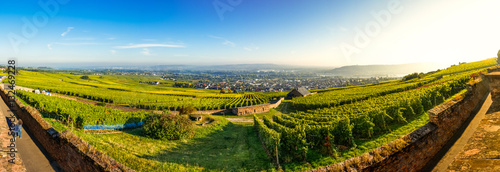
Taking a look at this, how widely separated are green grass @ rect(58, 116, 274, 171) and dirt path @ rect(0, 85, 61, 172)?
2.24 m

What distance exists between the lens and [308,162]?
11.2 meters

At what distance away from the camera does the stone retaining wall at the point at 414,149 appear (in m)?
4.46

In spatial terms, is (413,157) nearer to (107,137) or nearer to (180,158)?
(180,158)

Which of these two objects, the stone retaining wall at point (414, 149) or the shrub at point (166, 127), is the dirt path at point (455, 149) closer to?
the stone retaining wall at point (414, 149)

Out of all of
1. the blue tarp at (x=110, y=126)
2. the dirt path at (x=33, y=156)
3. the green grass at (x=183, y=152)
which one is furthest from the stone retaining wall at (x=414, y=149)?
the blue tarp at (x=110, y=126)

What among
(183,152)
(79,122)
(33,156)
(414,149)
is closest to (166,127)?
(183,152)

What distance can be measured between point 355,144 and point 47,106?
30008mm

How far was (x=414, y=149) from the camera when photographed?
16.4ft

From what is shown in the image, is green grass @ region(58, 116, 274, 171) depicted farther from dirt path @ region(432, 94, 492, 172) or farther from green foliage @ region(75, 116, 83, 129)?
dirt path @ region(432, 94, 492, 172)

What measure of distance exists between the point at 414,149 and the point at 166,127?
16.6m

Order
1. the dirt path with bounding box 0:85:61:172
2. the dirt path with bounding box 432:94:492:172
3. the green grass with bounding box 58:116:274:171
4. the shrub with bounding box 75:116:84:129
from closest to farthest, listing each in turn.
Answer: the dirt path with bounding box 432:94:492:172
the dirt path with bounding box 0:85:61:172
the green grass with bounding box 58:116:274:171
the shrub with bounding box 75:116:84:129

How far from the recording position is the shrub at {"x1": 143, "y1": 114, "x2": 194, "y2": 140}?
1625 centimetres

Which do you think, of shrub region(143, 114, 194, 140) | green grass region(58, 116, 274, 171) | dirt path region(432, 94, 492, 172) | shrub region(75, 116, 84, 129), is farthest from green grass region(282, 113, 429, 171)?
shrub region(75, 116, 84, 129)

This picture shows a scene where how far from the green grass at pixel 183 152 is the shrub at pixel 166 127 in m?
0.56
